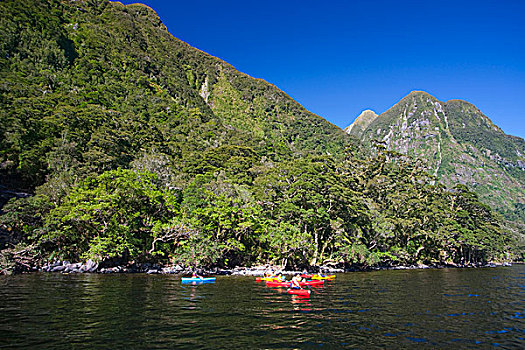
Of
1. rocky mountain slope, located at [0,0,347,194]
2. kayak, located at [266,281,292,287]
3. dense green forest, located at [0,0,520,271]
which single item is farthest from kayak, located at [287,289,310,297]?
rocky mountain slope, located at [0,0,347,194]

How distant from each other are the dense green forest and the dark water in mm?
12850

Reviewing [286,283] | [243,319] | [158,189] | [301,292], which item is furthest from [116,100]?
[243,319]

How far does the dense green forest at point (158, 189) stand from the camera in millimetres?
35062

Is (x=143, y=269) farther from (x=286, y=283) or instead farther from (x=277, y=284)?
(x=286, y=283)

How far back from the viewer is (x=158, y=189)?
43281 mm

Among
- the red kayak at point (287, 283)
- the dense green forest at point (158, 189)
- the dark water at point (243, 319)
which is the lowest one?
Answer: the red kayak at point (287, 283)

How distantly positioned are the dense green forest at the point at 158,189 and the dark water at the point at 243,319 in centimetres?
1285

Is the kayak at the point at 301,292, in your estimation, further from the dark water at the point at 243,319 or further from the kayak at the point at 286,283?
the kayak at the point at 286,283

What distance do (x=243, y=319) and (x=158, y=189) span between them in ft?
107

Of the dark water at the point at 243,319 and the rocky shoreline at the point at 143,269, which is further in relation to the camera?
the rocky shoreline at the point at 143,269

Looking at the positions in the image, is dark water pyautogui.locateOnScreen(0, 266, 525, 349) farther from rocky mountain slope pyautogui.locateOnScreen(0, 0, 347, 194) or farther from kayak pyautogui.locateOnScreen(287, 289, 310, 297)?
rocky mountain slope pyautogui.locateOnScreen(0, 0, 347, 194)

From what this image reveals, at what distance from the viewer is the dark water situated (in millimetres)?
10930

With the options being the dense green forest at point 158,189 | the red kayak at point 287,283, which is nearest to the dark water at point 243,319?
the red kayak at point 287,283

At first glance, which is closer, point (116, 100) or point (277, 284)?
point (277, 284)
